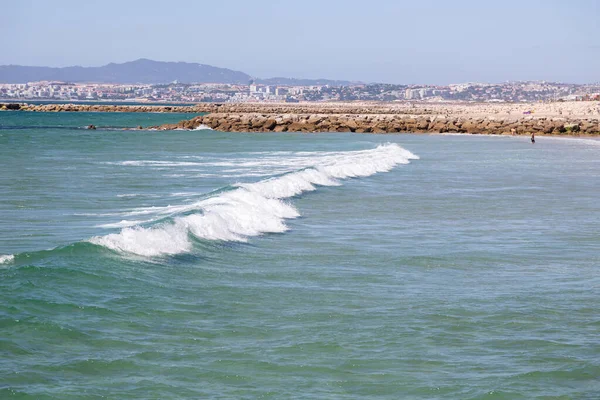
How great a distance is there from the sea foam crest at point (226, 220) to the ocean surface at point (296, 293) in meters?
0.05

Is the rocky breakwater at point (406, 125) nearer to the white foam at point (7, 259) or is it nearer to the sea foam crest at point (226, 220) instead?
the sea foam crest at point (226, 220)

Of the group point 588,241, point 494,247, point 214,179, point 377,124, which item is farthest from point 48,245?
point 377,124

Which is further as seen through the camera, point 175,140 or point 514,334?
point 175,140

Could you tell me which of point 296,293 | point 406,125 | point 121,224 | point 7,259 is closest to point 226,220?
point 121,224

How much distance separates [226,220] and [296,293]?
5515 mm

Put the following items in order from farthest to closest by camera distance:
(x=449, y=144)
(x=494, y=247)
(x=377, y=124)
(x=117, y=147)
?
(x=377, y=124) < (x=449, y=144) < (x=117, y=147) < (x=494, y=247)

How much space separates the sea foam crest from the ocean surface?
0.18 ft

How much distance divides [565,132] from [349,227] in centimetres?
4791

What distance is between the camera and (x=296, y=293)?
34.3 ft

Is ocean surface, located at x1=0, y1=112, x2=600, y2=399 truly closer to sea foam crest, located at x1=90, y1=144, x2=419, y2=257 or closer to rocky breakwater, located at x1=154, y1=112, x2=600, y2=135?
sea foam crest, located at x1=90, y1=144, x2=419, y2=257

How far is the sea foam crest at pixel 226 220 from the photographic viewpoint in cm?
1286

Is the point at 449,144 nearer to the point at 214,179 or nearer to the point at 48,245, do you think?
the point at 214,179

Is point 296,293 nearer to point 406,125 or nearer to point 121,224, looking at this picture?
point 121,224

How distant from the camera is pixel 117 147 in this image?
4475cm
